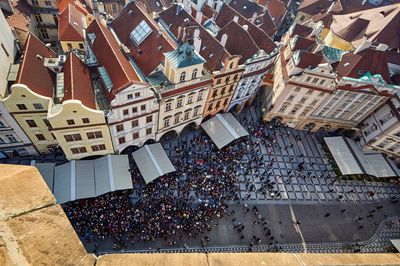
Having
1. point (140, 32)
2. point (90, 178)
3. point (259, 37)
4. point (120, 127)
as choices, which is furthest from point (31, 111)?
point (259, 37)

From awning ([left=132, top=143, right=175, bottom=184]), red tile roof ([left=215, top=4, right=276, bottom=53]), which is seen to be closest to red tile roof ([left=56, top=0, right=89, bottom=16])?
red tile roof ([left=215, top=4, right=276, bottom=53])

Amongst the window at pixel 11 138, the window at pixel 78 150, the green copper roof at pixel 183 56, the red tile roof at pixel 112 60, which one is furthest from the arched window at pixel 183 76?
the window at pixel 11 138

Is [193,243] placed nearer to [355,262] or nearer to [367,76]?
[355,262]

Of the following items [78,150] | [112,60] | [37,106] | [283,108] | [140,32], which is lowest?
[283,108]

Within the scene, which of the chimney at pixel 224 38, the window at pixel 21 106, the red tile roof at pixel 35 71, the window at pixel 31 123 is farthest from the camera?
the chimney at pixel 224 38

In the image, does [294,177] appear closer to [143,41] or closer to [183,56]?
[183,56]

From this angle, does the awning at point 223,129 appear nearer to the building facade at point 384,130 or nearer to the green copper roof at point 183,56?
the green copper roof at point 183,56
